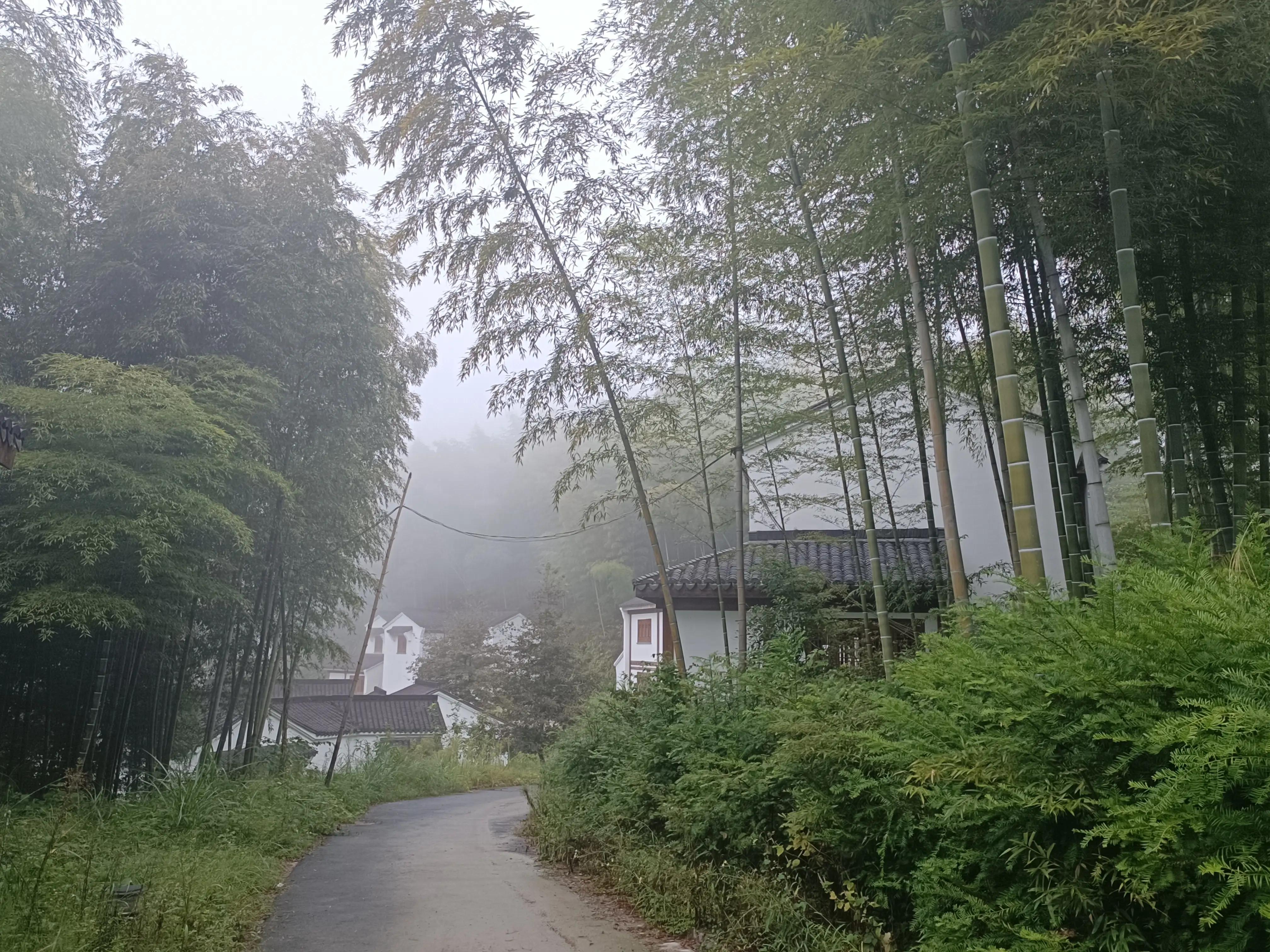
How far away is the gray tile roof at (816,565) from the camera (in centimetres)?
884

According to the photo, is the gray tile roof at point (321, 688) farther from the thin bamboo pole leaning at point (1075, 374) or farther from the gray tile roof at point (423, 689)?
the thin bamboo pole leaning at point (1075, 374)

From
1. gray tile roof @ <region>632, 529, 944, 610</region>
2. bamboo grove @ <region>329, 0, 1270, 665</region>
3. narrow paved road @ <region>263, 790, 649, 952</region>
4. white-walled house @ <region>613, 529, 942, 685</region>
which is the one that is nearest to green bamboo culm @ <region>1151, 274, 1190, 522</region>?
bamboo grove @ <region>329, 0, 1270, 665</region>

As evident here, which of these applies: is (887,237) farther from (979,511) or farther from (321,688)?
(321,688)

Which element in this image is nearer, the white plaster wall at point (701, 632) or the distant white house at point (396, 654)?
the white plaster wall at point (701, 632)

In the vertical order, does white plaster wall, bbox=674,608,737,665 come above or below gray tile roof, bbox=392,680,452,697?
above

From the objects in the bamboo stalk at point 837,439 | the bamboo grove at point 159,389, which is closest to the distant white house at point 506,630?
the bamboo grove at point 159,389

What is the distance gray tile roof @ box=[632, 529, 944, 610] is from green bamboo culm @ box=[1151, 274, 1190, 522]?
4.04m

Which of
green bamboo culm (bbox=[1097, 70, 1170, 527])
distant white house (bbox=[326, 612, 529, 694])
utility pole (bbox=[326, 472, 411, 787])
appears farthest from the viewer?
distant white house (bbox=[326, 612, 529, 694])

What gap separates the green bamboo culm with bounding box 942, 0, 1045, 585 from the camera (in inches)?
135

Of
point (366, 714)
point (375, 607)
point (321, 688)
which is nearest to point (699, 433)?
point (375, 607)

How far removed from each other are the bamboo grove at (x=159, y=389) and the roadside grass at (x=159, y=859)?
2.29ft

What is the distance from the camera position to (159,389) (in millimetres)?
6598

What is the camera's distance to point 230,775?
31.2 ft

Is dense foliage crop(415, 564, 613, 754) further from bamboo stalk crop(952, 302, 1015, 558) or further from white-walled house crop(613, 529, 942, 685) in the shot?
bamboo stalk crop(952, 302, 1015, 558)
